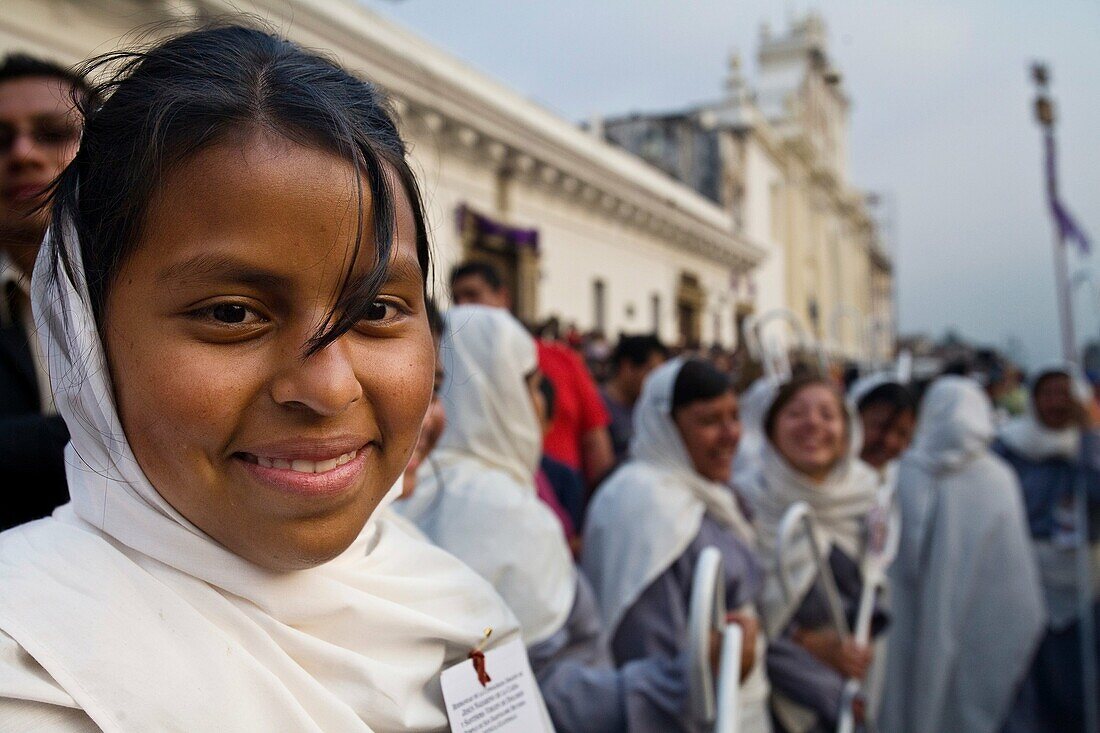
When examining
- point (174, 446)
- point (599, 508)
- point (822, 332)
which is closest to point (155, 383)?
point (174, 446)

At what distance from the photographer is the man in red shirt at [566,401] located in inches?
159

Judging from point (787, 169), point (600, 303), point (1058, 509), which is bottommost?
point (1058, 509)

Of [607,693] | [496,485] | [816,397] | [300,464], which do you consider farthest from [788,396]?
[300,464]

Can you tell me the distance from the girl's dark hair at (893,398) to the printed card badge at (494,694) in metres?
3.79

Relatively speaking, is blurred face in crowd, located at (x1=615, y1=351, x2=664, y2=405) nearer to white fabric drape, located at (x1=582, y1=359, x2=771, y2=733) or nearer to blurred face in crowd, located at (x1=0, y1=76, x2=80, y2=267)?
white fabric drape, located at (x1=582, y1=359, x2=771, y2=733)

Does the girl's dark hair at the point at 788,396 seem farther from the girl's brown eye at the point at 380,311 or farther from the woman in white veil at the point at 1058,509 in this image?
the girl's brown eye at the point at 380,311

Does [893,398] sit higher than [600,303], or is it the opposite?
[600,303]

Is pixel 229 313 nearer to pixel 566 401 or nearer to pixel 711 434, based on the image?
pixel 711 434

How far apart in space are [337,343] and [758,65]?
43.2 m

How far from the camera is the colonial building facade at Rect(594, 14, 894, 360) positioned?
2475cm

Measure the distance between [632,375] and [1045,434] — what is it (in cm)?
276

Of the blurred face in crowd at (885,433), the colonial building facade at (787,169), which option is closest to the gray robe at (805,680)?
the blurred face in crowd at (885,433)

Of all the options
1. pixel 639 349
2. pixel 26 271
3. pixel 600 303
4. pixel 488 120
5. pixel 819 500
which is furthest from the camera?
pixel 600 303

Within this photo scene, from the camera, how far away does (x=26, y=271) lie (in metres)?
1.41
